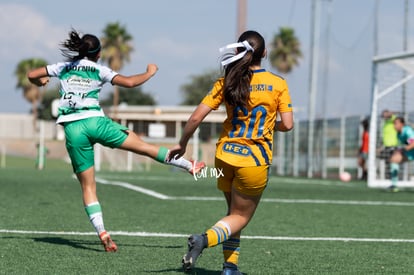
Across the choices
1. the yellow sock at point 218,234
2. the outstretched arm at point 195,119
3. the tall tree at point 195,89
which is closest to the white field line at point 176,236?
the yellow sock at point 218,234

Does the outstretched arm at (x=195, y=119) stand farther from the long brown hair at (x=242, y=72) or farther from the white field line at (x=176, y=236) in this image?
the white field line at (x=176, y=236)

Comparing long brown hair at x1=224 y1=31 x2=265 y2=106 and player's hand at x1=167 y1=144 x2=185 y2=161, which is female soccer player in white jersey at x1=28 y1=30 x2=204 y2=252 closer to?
player's hand at x1=167 y1=144 x2=185 y2=161

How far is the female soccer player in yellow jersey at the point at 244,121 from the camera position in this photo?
18.6 feet

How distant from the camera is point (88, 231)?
894 centimetres

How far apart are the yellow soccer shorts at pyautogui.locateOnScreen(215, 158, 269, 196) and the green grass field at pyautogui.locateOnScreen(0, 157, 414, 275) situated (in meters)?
0.93

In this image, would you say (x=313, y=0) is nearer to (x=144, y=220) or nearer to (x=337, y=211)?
(x=337, y=211)

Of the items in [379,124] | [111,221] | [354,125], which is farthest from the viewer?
[354,125]

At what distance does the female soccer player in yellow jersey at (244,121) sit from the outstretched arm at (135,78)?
1425 mm

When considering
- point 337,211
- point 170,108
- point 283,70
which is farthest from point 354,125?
point 283,70

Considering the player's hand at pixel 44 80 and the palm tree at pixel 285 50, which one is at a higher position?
the palm tree at pixel 285 50

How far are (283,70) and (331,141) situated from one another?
137 feet

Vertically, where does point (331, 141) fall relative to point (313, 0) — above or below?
below

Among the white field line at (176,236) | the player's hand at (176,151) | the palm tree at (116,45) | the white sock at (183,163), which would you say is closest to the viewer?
the player's hand at (176,151)

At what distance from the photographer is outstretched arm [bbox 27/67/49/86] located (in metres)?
7.62
